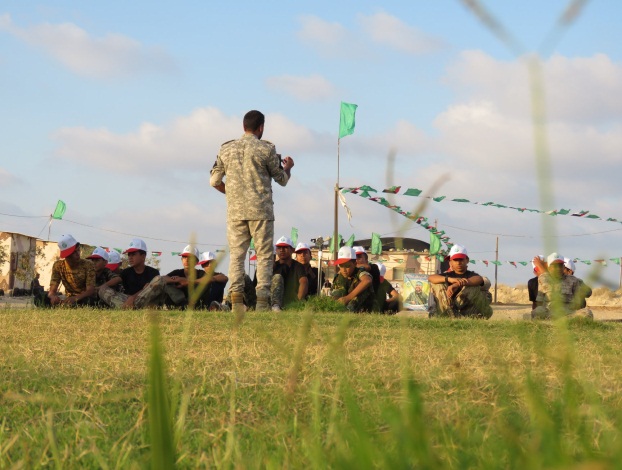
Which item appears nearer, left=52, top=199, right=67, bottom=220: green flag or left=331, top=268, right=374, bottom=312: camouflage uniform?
left=331, top=268, right=374, bottom=312: camouflage uniform

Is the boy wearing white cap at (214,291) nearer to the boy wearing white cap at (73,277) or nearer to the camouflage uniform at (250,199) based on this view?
the boy wearing white cap at (73,277)

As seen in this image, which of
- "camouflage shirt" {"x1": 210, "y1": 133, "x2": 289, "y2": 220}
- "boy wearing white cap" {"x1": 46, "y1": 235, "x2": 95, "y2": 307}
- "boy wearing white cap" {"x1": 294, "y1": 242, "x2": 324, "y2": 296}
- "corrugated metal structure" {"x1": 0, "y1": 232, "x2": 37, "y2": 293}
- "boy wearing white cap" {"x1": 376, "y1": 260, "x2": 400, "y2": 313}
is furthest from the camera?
"corrugated metal structure" {"x1": 0, "y1": 232, "x2": 37, "y2": 293}

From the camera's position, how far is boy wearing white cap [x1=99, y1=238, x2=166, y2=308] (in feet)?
33.3

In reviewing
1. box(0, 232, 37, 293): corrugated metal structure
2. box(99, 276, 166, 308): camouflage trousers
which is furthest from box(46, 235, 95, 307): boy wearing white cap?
box(0, 232, 37, 293): corrugated metal structure

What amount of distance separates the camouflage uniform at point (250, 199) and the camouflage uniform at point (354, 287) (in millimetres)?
1970

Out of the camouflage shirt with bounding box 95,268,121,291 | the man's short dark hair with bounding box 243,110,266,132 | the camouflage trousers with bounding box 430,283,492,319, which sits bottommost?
the camouflage trousers with bounding box 430,283,492,319

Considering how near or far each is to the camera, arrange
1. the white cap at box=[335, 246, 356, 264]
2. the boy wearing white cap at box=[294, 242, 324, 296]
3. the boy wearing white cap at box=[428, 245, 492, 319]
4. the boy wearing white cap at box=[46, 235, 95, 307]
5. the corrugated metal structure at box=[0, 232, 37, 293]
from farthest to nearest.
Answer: the corrugated metal structure at box=[0, 232, 37, 293] < the boy wearing white cap at box=[294, 242, 324, 296] < the white cap at box=[335, 246, 356, 264] < the boy wearing white cap at box=[428, 245, 492, 319] < the boy wearing white cap at box=[46, 235, 95, 307]

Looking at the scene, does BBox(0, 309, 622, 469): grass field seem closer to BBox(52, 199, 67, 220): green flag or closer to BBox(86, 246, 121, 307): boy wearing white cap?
BBox(86, 246, 121, 307): boy wearing white cap

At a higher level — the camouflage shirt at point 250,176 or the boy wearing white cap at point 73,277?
the camouflage shirt at point 250,176

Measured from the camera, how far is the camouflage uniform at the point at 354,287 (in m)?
11.0

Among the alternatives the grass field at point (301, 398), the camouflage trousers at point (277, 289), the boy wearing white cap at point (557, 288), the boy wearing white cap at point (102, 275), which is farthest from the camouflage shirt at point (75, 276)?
the boy wearing white cap at point (557, 288)

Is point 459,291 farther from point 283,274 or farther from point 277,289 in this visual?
point 283,274

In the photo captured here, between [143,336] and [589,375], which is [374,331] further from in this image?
[589,375]

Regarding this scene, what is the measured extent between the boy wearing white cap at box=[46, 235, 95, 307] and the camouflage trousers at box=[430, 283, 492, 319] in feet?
12.6
